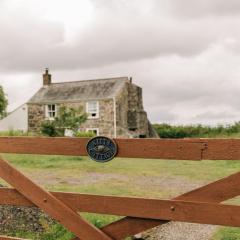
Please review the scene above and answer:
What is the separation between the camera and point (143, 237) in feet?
23.4

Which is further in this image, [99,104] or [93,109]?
[93,109]

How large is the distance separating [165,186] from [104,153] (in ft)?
29.8

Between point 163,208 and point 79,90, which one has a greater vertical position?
point 79,90

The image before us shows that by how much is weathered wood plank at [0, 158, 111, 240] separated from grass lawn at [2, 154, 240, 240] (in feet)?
9.03

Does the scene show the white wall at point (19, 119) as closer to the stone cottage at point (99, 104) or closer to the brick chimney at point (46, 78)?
the stone cottage at point (99, 104)

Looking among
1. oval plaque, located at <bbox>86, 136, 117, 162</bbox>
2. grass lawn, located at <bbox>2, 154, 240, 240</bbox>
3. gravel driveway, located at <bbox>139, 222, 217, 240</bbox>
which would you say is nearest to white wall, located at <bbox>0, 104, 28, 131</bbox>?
grass lawn, located at <bbox>2, 154, 240, 240</bbox>

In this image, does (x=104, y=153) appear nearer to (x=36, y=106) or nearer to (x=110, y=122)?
(x=110, y=122)

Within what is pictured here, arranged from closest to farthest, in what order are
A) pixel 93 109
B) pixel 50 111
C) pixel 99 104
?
pixel 99 104
pixel 93 109
pixel 50 111

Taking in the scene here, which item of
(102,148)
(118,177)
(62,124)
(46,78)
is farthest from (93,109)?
(102,148)

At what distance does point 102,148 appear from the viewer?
4402 millimetres

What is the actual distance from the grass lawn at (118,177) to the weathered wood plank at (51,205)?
2752 millimetres

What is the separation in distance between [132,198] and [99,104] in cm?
4170

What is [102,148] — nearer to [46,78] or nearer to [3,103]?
[46,78]

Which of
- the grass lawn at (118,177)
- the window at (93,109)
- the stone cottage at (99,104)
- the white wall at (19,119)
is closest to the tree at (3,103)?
the white wall at (19,119)
